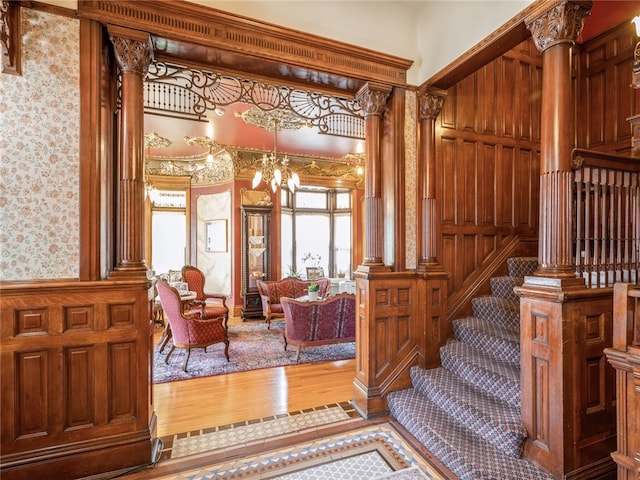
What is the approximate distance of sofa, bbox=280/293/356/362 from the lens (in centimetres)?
433

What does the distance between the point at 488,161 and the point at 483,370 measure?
2250 millimetres

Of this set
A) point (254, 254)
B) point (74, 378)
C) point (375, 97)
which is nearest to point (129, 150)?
point (74, 378)

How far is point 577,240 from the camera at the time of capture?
2186 mm

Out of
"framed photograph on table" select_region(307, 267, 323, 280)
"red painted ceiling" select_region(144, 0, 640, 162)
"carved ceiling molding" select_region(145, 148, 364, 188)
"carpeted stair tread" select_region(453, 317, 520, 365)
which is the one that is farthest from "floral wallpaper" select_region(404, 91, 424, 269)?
"framed photograph on table" select_region(307, 267, 323, 280)

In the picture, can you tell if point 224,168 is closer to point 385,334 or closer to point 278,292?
point 278,292

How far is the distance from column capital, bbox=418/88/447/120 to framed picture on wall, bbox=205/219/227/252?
18.0ft

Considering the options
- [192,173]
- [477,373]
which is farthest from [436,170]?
[192,173]

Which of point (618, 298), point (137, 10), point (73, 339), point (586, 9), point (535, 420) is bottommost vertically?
point (535, 420)

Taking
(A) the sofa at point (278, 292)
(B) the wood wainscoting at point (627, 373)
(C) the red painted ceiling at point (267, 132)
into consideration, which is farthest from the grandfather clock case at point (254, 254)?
(B) the wood wainscoting at point (627, 373)

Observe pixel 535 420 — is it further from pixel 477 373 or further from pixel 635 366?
pixel 635 366

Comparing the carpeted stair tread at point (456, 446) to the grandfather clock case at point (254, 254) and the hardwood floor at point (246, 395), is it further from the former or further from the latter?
the grandfather clock case at point (254, 254)

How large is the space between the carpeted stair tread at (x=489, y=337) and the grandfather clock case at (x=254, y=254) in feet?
15.8

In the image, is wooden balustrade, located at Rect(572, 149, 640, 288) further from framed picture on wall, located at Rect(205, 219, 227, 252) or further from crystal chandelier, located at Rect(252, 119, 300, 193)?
framed picture on wall, located at Rect(205, 219, 227, 252)

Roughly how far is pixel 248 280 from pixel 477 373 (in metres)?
5.37
